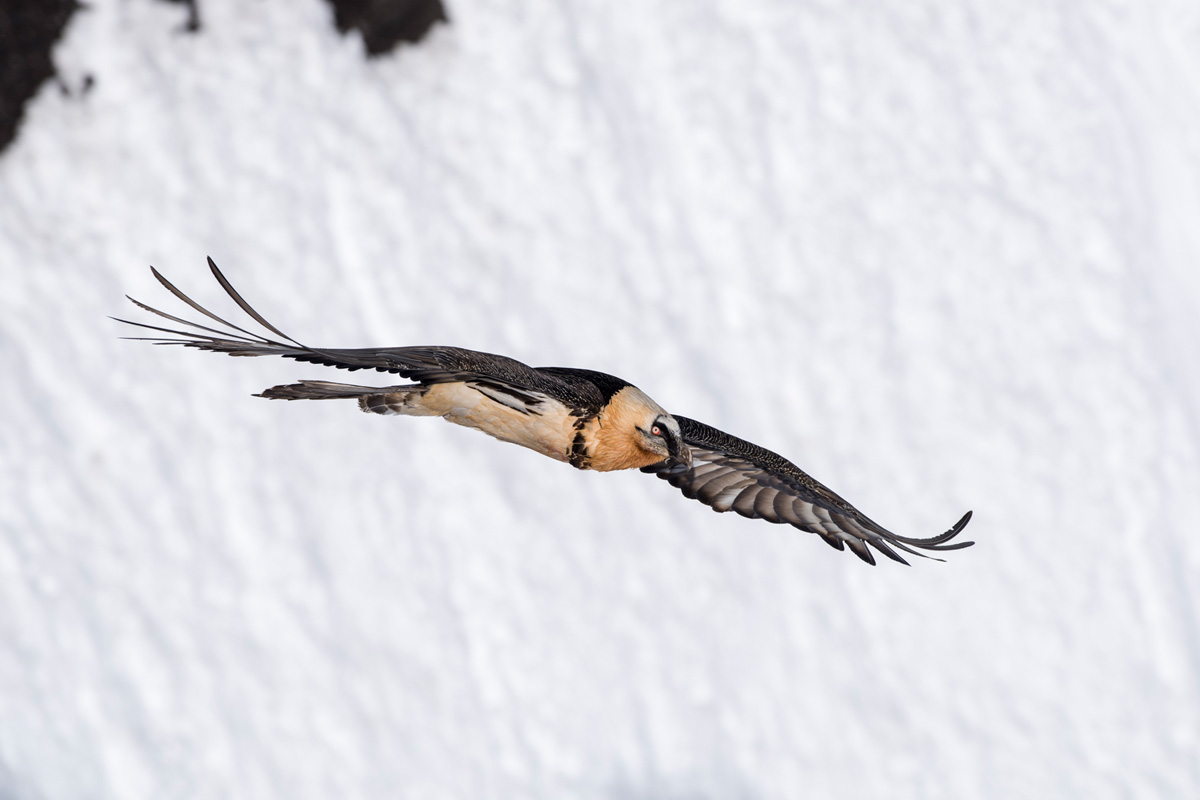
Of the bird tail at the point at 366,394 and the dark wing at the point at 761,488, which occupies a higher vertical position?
the dark wing at the point at 761,488

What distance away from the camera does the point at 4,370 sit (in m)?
11.0

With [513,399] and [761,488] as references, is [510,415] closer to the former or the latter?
[513,399]

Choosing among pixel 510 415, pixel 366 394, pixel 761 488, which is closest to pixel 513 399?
pixel 510 415

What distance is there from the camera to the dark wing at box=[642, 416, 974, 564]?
525cm

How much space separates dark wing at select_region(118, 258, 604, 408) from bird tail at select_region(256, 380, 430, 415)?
0.17m

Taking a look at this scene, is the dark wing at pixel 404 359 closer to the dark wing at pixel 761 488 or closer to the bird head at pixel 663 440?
the bird head at pixel 663 440

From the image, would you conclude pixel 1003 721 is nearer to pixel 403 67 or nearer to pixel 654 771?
pixel 654 771

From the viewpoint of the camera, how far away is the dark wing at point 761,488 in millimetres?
5246

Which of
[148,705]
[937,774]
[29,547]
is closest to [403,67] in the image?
[29,547]

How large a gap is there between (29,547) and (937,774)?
11.2m

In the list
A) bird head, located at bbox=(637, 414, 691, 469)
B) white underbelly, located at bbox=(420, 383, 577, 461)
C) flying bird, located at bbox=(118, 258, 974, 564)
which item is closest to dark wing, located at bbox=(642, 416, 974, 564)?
flying bird, located at bbox=(118, 258, 974, 564)

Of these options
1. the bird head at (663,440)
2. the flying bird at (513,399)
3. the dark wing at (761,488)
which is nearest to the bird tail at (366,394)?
the flying bird at (513,399)

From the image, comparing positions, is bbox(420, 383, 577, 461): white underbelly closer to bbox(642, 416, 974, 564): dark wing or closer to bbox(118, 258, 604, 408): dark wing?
bbox(118, 258, 604, 408): dark wing

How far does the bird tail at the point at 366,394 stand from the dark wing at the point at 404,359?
0.17 metres
